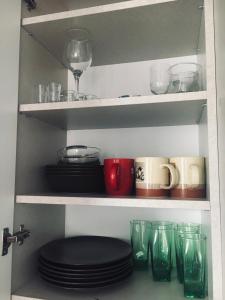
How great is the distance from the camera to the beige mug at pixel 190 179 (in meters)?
0.70

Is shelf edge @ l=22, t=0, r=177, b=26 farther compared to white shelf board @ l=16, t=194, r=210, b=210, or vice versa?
shelf edge @ l=22, t=0, r=177, b=26

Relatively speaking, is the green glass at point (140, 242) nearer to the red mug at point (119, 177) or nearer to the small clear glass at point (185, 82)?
the red mug at point (119, 177)

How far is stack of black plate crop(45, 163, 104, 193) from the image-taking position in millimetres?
831

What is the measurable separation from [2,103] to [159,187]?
468 millimetres

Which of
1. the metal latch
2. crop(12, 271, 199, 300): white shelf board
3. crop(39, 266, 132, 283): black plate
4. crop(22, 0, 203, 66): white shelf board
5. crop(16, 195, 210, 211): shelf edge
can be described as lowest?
crop(12, 271, 199, 300): white shelf board

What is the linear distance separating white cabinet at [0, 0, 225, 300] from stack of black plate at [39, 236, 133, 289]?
35 mm

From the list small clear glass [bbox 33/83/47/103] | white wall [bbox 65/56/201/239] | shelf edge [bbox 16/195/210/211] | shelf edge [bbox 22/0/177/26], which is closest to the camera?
shelf edge [bbox 16/195/210/211]

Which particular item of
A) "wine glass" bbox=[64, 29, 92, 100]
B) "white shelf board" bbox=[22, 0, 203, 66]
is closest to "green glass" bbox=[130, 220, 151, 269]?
"wine glass" bbox=[64, 29, 92, 100]

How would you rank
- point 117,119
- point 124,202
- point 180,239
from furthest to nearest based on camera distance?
point 117,119 → point 180,239 → point 124,202

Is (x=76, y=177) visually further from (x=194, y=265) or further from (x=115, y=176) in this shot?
(x=194, y=265)

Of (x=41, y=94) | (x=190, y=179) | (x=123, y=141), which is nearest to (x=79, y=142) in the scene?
(x=123, y=141)

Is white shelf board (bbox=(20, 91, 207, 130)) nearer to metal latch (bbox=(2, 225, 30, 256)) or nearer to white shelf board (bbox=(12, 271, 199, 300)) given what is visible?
metal latch (bbox=(2, 225, 30, 256))

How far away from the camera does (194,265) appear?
0.75 m

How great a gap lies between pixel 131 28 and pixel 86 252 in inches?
27.6
